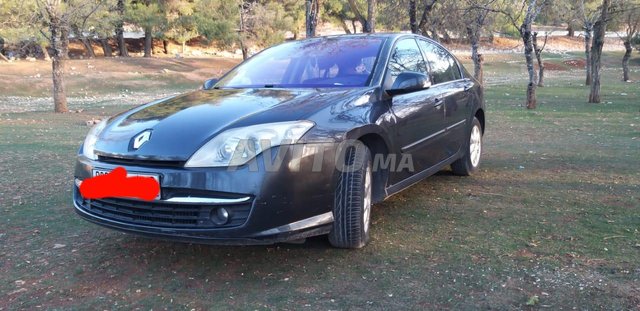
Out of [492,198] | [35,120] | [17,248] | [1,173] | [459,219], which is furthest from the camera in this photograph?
[35,120]

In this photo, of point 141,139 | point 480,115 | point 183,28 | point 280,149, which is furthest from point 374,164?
point 183,28

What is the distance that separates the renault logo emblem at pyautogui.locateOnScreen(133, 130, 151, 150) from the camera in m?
3.31

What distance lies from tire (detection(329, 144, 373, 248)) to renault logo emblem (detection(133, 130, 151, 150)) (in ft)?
3.92

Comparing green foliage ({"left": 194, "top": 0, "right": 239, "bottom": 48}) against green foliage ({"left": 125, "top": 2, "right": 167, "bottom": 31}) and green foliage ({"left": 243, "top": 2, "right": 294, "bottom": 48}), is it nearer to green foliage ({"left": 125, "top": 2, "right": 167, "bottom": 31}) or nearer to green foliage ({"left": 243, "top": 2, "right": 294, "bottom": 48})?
green foliage ({"left": 243, "top": 2, "right": 294, "bottom": 48})

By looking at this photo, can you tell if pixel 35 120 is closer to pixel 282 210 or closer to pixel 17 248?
pixel 17 248

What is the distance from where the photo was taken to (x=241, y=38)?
36.0 meters

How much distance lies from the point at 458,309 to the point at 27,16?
56.8ft

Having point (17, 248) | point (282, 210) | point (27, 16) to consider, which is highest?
point (27, 16)

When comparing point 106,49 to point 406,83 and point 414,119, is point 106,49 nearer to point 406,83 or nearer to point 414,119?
point 414,119

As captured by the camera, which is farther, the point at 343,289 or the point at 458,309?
the point at 343,289

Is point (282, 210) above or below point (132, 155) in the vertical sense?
below

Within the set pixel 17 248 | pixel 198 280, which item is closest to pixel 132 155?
pixel 198 280

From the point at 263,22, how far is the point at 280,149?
34.4m

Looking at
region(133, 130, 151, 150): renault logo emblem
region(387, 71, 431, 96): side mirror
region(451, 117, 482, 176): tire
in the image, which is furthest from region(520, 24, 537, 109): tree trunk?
region(133, 130, 151, 150): renault logo emblem
